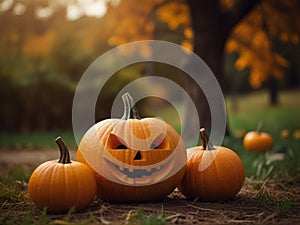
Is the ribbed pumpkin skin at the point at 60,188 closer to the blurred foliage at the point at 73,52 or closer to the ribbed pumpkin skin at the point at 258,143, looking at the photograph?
the ribbed pumpkin skin at the point at 258,143

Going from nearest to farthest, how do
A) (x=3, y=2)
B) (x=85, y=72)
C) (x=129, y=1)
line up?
(x=129, y=1) < (x=85, y=72) < (x=3, y=2)

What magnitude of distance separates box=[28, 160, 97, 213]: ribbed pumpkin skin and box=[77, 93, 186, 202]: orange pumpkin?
24cm

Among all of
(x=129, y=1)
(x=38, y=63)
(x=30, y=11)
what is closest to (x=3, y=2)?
(x=30, y=11)

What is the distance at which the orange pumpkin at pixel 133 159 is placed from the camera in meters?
3.20

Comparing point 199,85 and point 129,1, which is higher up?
point 129,1

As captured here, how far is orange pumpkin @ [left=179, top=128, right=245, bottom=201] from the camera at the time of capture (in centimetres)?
334

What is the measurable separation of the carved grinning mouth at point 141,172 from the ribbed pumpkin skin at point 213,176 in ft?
0.78

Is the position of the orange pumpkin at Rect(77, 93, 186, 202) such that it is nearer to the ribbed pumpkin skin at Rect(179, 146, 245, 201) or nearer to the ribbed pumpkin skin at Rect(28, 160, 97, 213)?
the ribbed pumpkin skin at Rect(179, 146, 245, 201)

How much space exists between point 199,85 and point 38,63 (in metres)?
5.78

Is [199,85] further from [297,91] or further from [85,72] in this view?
[297,91]

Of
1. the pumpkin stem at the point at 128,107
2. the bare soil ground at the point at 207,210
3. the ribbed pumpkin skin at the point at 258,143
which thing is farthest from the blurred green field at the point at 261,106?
the pumpkin stem at the point at 128,107

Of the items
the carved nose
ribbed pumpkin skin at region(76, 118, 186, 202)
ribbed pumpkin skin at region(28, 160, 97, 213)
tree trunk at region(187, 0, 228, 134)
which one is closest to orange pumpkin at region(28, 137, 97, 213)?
ribbed pumpkin skin at region(28, 160, 97, 213)

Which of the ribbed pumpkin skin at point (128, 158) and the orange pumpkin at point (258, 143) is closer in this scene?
the ribbed pumpkin skin at point (128, 158)

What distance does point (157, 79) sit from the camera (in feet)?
79.0
